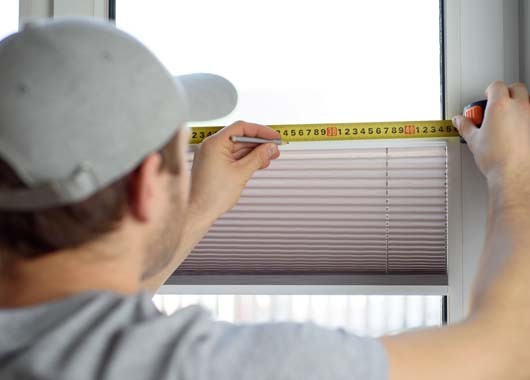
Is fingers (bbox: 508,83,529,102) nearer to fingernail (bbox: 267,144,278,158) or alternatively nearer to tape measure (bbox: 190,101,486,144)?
tape measure (bbox: 190,101,486,144)

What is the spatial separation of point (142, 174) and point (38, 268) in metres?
0.20

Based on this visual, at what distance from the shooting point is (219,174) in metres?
1.43

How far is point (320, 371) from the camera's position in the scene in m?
0.86

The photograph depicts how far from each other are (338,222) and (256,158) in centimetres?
27

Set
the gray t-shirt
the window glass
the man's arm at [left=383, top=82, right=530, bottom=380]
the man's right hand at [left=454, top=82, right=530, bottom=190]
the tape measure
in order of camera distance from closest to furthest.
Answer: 1. the gray t-shirt
2. the man's arm at [left=383, top=82, right=530, bottom=380]
3. the man's right hand at [left=454, top=82, right=530, bottom=190]
4. the tape measure
5. the window glass

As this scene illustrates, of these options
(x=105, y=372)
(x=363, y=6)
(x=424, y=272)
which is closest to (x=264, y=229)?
(x=424, y=272)

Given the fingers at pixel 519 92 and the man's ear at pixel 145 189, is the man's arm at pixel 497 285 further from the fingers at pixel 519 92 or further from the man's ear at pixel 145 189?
the man's ear at pixel 145 189

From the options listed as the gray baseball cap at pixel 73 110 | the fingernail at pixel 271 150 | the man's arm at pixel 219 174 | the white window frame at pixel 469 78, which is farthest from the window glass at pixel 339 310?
the gray baseball cap at pixel 73 110

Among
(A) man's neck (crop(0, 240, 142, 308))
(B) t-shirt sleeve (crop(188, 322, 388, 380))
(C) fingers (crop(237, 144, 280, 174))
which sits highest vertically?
(C) fingers (crop(237, 144, 280, 174))

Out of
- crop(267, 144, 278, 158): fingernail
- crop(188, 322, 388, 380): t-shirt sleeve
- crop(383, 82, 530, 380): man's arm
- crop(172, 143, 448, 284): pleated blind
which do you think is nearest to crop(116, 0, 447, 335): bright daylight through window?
crop(172, 143, 448, 284): pleated blind

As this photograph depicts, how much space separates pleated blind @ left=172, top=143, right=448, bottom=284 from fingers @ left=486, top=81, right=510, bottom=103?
0.21m

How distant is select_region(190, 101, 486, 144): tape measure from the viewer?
1.41 metres

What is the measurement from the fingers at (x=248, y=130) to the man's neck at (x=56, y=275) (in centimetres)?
54

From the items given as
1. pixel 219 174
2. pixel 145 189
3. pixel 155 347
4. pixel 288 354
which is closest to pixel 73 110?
pixel 145 189
